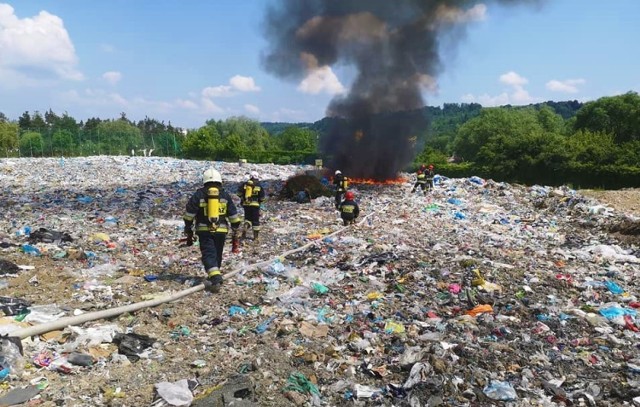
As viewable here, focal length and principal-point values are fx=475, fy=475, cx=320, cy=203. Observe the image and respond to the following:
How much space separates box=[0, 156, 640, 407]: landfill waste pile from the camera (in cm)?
357

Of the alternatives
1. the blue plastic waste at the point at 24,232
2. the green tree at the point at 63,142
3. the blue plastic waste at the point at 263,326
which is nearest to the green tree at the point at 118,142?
the green tree at the point at 63,142

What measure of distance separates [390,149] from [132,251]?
697 inches

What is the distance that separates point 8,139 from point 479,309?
4621cm

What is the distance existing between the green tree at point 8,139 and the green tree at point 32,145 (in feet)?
2.09

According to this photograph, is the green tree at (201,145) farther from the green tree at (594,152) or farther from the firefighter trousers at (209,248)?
the firefighter trousers at (209,248)

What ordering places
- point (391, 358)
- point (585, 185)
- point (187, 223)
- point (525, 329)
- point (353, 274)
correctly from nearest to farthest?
point (391, 358)
point (525, 329)
point (187, 223)
point (353, 274)
point (585, 185)

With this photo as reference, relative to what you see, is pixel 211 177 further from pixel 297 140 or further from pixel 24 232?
pixel 297 140

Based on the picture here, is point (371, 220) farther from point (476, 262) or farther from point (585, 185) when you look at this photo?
point (585, 185)

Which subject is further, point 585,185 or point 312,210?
point 585,185

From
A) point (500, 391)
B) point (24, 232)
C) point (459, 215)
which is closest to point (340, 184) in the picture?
point (459, 215)

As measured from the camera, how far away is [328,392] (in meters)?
3.61

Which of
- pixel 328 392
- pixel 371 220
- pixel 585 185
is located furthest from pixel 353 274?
pixel 585 185

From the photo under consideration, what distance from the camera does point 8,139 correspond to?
41.0m

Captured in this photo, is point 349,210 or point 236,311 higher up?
point 349,210
